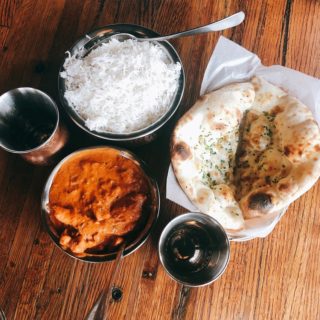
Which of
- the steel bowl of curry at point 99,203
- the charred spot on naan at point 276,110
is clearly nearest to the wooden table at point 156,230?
the steel bowl of curry at point 99,203

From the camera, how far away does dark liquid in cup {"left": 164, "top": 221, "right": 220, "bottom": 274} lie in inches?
54.0

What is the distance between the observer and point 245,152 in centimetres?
146

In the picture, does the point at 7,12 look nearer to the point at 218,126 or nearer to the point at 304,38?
the point at 218,126

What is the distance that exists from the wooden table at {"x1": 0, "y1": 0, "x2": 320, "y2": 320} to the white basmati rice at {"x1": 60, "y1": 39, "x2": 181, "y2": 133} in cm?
15

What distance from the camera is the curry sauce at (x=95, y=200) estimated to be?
Result: 4.30 feet

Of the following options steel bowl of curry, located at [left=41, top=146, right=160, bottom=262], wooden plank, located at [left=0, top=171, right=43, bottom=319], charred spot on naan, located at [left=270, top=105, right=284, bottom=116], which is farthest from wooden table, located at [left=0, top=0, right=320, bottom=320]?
charred spot on naan, located at [left=270, top=105, right=284, bottom=116]

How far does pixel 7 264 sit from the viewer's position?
4.68 feet

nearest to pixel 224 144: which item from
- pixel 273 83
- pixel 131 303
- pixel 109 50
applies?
pixel 273 83

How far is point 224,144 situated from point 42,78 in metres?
0.69

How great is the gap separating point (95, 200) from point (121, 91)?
350mm

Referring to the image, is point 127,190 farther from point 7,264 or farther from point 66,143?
point 7,264

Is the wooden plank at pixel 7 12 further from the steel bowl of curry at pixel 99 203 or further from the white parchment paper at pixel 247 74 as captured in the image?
the white parchment paper at pixel 247 74

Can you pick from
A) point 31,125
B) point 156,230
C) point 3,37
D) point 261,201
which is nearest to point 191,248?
point 156,230

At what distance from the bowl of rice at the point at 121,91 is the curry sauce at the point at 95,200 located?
0.31 ft
